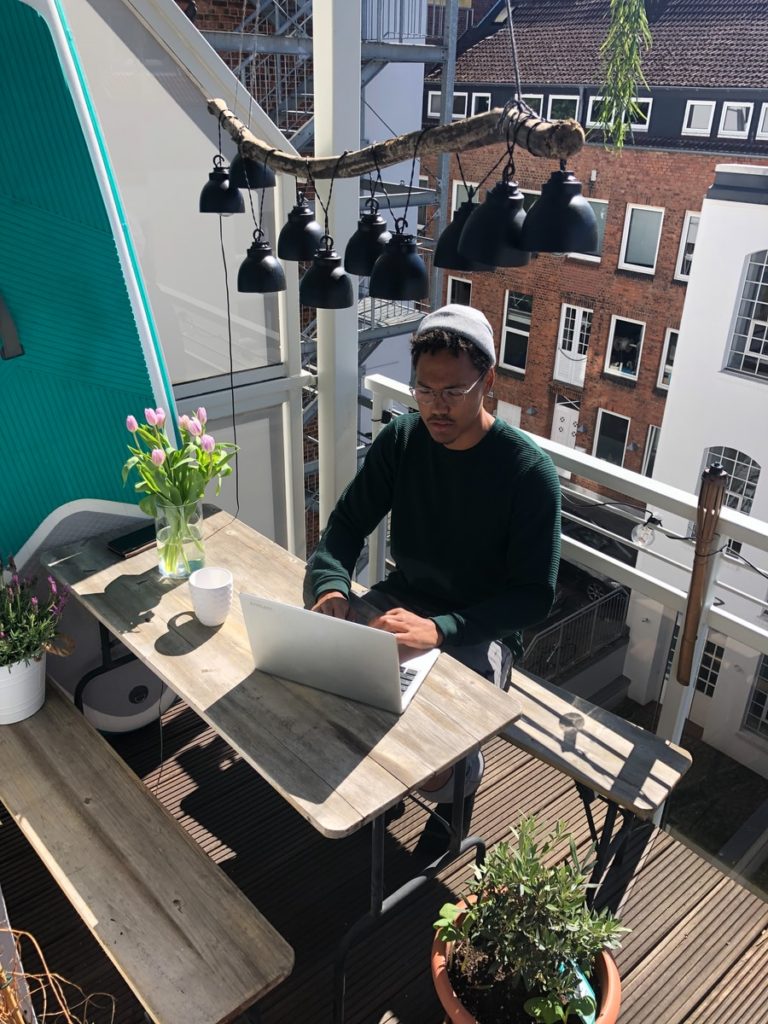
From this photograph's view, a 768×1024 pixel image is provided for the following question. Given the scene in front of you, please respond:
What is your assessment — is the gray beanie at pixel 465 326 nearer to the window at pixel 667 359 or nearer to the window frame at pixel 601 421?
the window frame at pixel 601 421

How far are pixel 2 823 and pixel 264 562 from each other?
834 mm

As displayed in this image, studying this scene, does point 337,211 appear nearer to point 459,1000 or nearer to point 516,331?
point 459,1000

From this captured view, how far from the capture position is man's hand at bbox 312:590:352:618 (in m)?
1.56

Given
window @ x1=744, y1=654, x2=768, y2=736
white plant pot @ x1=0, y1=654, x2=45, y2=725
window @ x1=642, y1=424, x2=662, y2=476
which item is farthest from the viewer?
window @ x1=642, y1=424, x2=662, y2=476

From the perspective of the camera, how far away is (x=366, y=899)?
1.73 meters

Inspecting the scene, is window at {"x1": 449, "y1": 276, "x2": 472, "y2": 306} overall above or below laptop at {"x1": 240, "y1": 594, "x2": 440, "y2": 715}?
below

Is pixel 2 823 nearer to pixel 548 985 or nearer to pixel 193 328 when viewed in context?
Answer: pixel 548 985

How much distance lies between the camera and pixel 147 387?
1963 mm

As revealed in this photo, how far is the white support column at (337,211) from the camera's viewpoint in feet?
8.00

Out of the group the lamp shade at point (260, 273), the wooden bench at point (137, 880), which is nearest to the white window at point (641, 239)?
the lamp shade at point (260, 273)

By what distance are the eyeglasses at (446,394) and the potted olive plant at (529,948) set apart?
0.78 m

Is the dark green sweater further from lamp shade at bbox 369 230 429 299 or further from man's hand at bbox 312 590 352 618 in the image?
lamp shade at bbox 369 230 429 299

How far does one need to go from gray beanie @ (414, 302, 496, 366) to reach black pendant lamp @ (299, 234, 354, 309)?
0.64 m

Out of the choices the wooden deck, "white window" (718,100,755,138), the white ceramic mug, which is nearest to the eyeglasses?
the white ceramic mug
